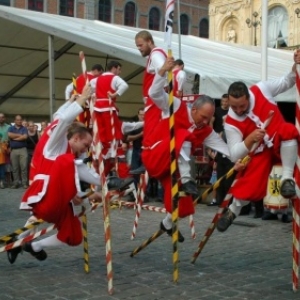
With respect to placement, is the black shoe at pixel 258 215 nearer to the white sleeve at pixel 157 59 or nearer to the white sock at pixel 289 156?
the white sock at pixel 289 156

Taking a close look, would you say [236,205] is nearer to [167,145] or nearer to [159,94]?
[167,145]

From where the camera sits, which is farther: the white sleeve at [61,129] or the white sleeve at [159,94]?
the white sleeve at [159,94]

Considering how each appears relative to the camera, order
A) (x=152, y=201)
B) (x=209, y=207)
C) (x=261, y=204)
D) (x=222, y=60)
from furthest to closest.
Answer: (x=222, y=60) < (x=152, y=201) < (x=209, y=207) < (x=261, y=204)

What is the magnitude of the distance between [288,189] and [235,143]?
2.43ft

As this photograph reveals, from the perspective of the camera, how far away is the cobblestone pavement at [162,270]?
5.68 metres

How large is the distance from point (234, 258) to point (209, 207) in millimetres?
5130

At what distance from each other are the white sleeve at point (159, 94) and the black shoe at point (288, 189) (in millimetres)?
1493

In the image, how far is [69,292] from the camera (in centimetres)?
568

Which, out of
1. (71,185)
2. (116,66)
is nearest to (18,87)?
(116,66)

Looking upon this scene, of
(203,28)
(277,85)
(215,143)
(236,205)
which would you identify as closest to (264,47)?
(215,143)

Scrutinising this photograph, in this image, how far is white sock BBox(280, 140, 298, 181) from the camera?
6.07 metres

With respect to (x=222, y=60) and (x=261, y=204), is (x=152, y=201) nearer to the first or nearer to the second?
(x=261, y=204)

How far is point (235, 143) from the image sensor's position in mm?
6332

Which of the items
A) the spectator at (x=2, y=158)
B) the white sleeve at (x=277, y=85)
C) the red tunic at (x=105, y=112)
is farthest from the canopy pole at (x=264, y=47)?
the spectator at (x=2, y=158)
